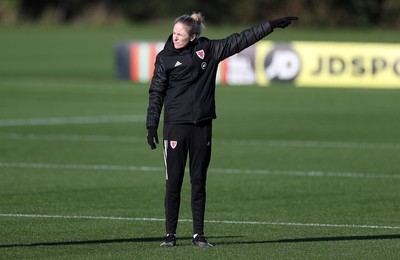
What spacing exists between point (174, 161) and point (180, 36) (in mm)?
1121

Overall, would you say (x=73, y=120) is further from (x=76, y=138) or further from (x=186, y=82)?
(x=186, y=82)

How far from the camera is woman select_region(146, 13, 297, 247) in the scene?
33.1 feet

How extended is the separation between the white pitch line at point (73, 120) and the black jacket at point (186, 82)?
14.5 metres

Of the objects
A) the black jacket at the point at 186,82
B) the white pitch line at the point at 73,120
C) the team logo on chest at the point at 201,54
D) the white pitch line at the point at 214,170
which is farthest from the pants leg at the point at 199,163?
the white pitch line at the point at 73,120

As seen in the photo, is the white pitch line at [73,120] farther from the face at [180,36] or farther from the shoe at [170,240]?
the face at [180,36]

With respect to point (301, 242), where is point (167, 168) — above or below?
above

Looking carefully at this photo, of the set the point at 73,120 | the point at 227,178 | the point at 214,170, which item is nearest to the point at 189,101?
the point at 227,178

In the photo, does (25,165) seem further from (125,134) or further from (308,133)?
(308,133)

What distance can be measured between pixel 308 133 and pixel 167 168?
42.1 feet

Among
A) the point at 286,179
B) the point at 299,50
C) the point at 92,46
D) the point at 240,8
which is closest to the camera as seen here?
the point at 286,179

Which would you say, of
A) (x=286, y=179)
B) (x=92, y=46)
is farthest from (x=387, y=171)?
(x=92, y=46)

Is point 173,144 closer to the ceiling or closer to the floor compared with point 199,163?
closer to the ceiling

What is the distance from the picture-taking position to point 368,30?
204 ft

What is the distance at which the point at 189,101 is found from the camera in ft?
33.1
